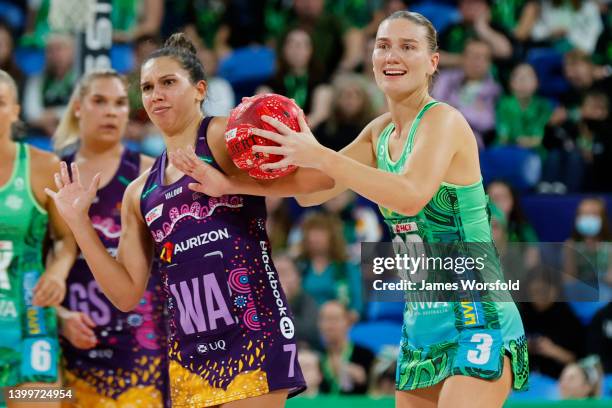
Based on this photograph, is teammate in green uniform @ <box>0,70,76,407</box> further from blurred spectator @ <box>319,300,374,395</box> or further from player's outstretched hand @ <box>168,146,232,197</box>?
blurred spectator @ <box>319,300,374,395</box>

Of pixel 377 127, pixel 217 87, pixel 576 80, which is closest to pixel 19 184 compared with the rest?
pixel 377 127

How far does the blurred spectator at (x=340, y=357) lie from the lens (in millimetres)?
6828

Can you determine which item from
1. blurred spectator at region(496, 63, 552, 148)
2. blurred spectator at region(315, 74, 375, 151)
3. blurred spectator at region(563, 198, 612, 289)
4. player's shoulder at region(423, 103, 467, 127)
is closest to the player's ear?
player's shoulder at region(423, 103, 467, 127)

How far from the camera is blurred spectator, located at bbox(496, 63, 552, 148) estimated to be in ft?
28.0

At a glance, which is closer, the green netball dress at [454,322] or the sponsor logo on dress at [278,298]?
the green netball dress at [454,322]

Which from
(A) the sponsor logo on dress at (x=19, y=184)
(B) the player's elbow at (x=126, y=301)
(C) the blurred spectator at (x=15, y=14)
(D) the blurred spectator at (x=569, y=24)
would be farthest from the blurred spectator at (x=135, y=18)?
(B) the player's elbow at (x=126, y=301)

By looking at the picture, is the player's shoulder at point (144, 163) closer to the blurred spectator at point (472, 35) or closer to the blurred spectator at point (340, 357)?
the blurred spectator at point (340, 357)

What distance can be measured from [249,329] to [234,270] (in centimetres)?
22

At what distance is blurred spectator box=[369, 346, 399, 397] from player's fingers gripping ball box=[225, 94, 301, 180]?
3.45 meters

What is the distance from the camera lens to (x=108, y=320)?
5.01 m

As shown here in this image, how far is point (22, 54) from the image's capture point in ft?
32.4

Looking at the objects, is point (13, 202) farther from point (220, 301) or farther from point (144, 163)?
point (220, 301)

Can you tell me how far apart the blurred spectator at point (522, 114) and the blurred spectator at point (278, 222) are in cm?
195

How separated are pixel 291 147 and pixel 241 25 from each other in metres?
6.48
